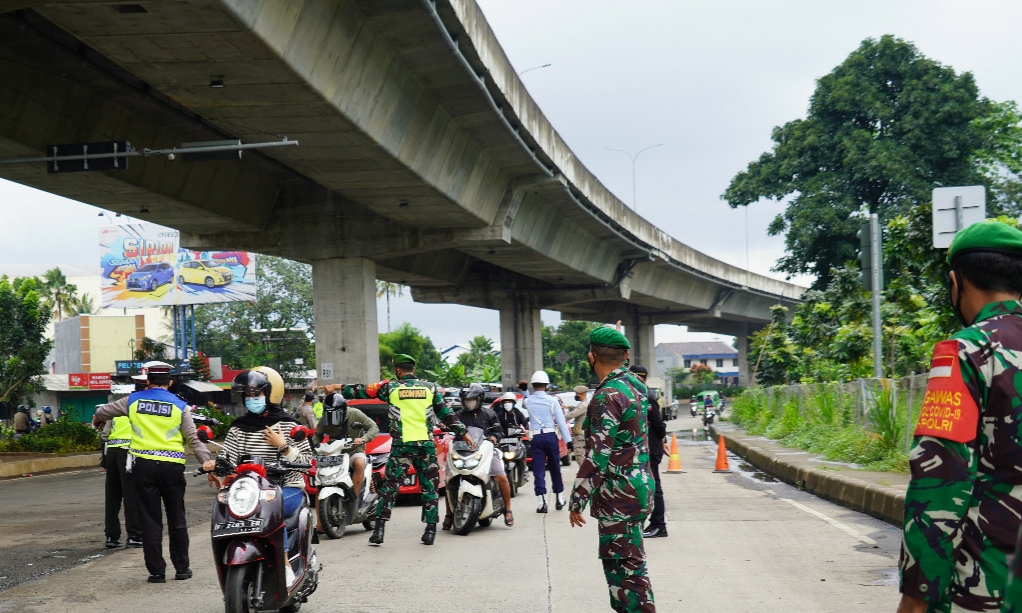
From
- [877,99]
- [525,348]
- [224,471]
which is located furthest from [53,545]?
[877,99]

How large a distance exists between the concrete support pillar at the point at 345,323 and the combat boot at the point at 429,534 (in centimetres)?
1779

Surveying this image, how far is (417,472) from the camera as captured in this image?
11648 millimetres

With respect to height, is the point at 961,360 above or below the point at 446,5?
below

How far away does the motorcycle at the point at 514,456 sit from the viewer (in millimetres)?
14848

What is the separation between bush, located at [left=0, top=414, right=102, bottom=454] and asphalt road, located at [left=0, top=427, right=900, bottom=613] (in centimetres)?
1613

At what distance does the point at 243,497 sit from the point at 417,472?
4.72m

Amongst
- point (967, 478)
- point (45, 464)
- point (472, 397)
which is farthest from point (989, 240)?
point (45, 464)

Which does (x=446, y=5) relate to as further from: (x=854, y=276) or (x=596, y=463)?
(x=854, y=276)

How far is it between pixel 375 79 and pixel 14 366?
64.9 feet

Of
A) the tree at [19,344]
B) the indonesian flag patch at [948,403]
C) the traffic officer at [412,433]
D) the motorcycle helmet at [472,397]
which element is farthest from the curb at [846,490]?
the tree at [19,344]

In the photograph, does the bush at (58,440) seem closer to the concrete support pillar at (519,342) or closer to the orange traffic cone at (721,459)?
the orange traffic cone at (721,459)

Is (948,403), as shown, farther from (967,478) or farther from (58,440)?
(58,440)

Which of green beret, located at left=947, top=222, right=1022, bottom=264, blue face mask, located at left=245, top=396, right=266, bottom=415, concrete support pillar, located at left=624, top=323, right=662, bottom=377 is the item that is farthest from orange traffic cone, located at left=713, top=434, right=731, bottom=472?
concrete support pillar, located at left=624, top=323, right=662, bottom=377

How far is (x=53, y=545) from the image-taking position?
41.4 feet
